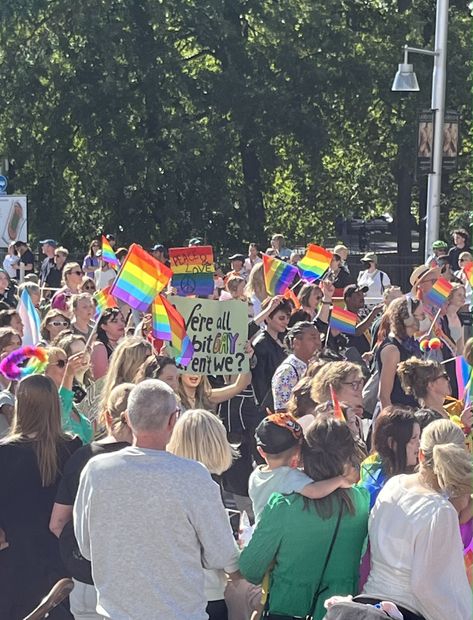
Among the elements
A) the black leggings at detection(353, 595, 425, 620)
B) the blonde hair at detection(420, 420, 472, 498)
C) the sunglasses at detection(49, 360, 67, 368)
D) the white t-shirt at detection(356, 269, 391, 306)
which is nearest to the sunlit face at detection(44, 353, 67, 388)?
the sunglasses at detection(49, 360, 67, 368)

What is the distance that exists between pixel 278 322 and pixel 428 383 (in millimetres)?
1679

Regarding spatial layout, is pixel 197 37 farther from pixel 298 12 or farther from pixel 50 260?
pixel 50 260

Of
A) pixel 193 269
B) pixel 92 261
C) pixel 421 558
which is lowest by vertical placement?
pixel 92 261

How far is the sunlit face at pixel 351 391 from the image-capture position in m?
6.40

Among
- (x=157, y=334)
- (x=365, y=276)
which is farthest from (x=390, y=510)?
(x=365, y=276)

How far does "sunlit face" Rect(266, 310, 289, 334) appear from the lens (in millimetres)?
8391

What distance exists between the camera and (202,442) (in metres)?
4.81

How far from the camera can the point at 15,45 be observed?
29.0 metres

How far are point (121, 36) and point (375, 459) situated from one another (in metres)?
24.6

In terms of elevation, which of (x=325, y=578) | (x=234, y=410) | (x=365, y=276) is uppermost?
(x=325, y=578)

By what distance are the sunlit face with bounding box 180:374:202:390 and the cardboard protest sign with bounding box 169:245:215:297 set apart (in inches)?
109

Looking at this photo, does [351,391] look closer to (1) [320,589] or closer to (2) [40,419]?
(2) [40,419]

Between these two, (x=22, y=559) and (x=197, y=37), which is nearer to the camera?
(x=22, y=559)

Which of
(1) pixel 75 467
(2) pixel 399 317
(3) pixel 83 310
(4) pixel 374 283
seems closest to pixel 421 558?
(1) pixel 75 467
